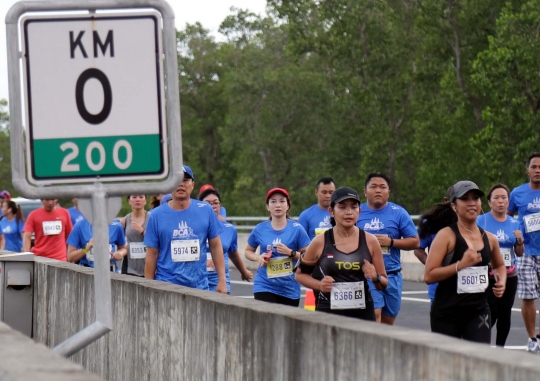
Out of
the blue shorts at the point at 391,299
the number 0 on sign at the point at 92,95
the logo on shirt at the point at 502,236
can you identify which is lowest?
the blue shorts at the point at 391,299

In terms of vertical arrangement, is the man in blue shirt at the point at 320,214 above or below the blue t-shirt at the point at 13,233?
above

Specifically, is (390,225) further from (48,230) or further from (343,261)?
(48,230)

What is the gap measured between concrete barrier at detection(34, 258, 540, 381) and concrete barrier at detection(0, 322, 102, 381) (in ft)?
4.19

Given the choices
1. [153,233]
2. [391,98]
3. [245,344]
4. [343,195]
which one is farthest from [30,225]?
[391,98]

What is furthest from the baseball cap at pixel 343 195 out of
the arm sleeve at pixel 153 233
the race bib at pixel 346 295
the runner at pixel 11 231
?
the runner at pixel 11 231

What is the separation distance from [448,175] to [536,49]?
15.4 metres

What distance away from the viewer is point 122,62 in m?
5.29

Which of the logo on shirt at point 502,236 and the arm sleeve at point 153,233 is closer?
the arm sleeve at point 153,233

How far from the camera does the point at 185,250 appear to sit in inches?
464

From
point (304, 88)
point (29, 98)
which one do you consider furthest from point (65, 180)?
point (304, 88)

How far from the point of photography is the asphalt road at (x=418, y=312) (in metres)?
15.9

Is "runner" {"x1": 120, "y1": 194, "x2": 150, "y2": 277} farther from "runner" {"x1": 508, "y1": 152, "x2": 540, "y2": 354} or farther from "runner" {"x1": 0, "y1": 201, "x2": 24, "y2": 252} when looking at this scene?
"runner" {"x1": 0, "y1": 201, "x2": 24, "y2": 252}

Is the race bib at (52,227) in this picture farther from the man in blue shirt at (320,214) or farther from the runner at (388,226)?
the runner at (388,226)

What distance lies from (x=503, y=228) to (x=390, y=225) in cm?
184
